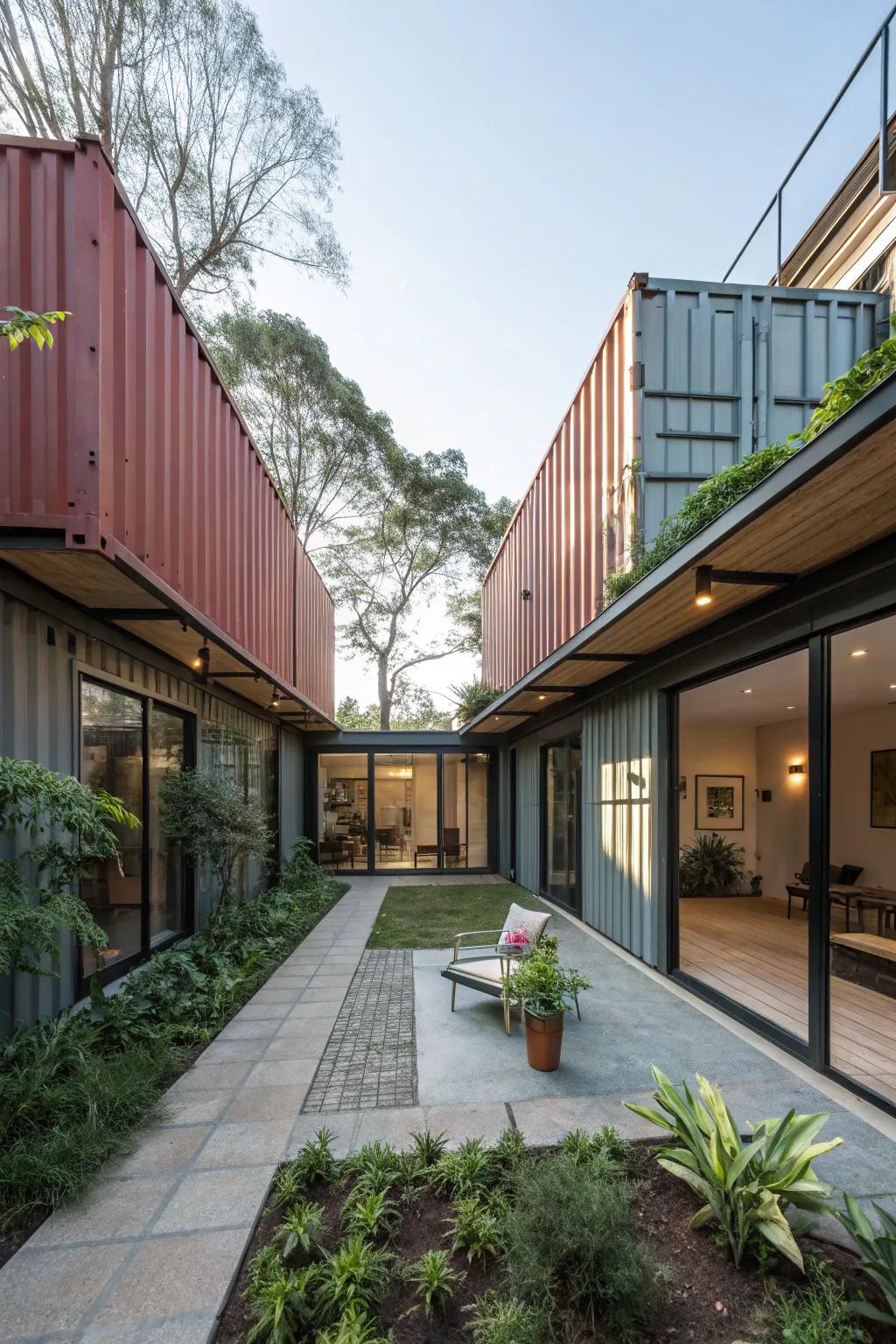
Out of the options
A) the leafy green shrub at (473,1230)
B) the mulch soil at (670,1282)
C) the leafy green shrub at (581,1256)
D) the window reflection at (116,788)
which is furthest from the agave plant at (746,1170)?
the window reflection at (116,788)

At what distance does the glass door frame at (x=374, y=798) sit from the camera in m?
11.9

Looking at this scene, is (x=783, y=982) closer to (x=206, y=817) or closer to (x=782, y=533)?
(x=782, y=533)

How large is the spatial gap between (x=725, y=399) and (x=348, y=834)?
9.30 m

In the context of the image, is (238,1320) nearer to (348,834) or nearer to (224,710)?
(224,710)

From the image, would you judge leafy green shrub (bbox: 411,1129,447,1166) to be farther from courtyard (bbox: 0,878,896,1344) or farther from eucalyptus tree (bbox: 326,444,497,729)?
eucalyptus tree (bbox: 326,444,497,729)

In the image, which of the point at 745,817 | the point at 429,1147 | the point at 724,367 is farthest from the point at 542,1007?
the point at 745,817

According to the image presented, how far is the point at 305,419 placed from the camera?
16.2 metres

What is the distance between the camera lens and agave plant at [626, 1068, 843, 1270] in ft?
6.59

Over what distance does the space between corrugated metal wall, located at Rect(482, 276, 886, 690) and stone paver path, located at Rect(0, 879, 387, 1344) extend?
4.74m

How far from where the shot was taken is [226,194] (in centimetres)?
1116

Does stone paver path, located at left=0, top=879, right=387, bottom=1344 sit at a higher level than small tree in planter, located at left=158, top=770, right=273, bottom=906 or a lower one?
lower

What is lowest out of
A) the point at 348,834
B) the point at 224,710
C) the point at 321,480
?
the point at 348,834

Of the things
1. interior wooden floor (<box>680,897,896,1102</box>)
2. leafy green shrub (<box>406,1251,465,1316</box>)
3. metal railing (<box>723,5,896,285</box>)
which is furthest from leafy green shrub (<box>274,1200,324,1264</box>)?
metal railing (<box>723,5,896,285</box>)

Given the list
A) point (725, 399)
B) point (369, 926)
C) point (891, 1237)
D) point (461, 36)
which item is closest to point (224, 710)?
point (369, 926)
